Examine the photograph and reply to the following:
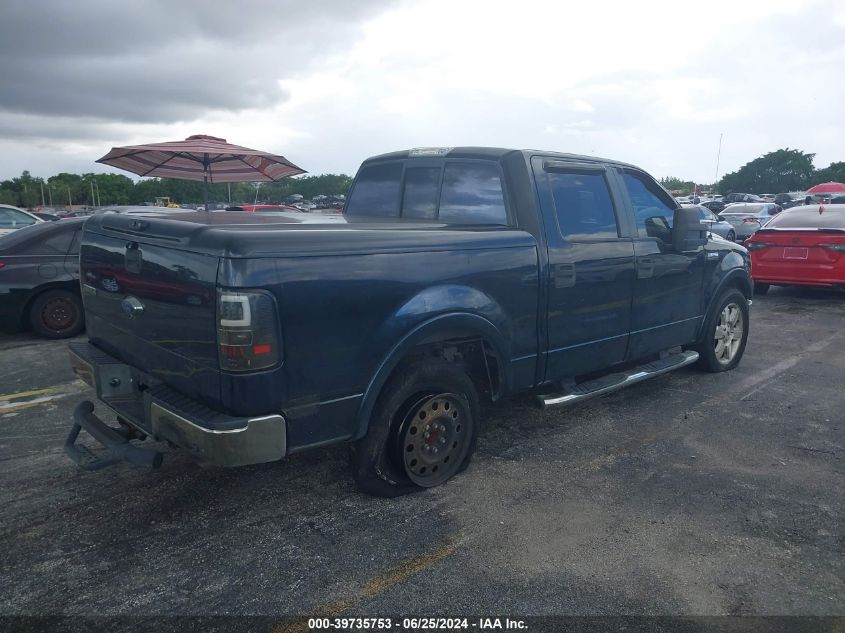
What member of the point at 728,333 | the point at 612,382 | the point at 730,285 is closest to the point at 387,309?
the point at 612,382

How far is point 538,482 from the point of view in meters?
3.93

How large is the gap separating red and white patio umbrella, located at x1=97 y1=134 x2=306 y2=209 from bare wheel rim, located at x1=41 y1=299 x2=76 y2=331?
2574mm

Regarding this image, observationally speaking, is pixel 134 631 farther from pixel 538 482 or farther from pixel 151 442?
pixel 538 482

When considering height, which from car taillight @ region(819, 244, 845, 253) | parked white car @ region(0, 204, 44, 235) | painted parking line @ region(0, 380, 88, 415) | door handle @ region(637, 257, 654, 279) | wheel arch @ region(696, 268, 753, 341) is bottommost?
painted parking line @ region(0, 380, 88, 415)

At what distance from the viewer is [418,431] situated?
11.9ft

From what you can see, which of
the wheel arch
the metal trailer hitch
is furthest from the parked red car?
the metal trailer hitch

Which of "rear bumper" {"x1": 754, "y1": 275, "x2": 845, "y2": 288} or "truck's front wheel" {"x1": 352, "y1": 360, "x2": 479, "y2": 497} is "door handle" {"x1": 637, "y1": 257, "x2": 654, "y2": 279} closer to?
"truck's front wheel" {"x1": 352, "y1": 360, "x2": 479, "y2": 497}

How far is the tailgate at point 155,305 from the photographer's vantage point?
2.89 metres

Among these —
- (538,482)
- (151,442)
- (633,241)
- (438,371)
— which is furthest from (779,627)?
(151,442)

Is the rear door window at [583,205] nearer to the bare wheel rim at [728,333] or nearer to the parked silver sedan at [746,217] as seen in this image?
the bare wheel rim at [728,333]

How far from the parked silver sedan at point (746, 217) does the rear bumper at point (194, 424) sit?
1963 cm

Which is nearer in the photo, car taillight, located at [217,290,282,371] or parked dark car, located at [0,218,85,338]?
car taillight, located at [217,290,282,371]

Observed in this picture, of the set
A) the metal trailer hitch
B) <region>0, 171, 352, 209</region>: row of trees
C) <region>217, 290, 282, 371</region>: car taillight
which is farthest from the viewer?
<region>0, 171, 352, 209</region>: row of trees

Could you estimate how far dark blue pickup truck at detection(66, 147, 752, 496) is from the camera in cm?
286
